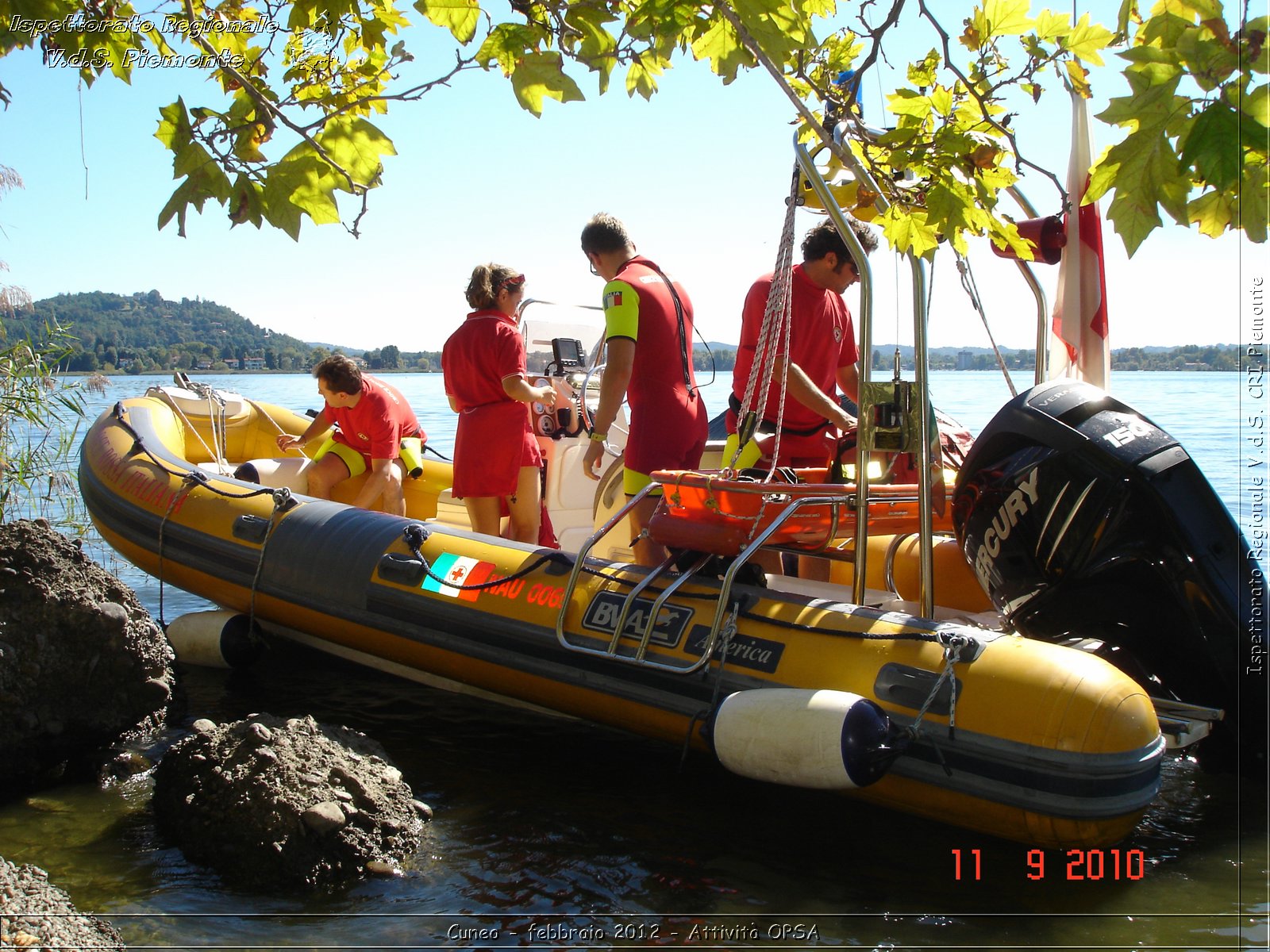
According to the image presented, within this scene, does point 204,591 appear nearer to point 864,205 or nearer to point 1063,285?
point 864,205

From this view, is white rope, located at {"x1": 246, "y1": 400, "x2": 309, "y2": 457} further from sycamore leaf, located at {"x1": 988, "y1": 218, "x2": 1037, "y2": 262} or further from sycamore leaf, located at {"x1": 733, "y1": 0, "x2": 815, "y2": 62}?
sycamore leaf, located at {"x1": 733, "y1": 0, "x2": 815, "y2": 62}

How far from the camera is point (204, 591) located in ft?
17.2

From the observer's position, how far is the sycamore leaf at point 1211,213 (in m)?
1.94

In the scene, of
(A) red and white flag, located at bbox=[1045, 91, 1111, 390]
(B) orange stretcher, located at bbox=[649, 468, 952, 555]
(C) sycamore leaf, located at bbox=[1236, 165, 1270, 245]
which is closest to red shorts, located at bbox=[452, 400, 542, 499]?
(B) orange stretcher, located at bbox=[649, 468, 952, 555]

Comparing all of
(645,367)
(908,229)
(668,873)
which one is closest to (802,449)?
(645,367)

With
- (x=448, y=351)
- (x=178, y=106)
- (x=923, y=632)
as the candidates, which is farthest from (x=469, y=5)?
(x=448, y=351)

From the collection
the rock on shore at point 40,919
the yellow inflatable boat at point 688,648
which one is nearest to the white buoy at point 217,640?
the yellow inflatable boat at point 688,648

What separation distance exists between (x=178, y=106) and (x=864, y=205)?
2533 mm

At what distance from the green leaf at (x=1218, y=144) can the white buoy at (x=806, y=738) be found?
1631mm

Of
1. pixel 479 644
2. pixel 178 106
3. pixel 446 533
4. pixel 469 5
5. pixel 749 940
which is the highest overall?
pixel 469 5

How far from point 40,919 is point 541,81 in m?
1.92

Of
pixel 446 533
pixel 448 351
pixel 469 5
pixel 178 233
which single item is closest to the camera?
pixel 178 233

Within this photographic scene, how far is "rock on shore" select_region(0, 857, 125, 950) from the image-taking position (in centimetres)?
200

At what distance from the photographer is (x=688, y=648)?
353 cm
